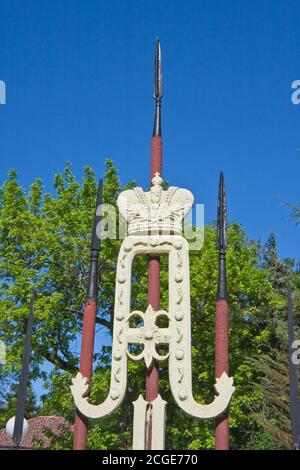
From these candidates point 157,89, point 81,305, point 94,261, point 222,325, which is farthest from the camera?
point 81,305

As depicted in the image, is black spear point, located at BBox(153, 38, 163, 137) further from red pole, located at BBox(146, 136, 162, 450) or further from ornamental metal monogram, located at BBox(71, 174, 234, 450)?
ornamental metal monogram, located at BBox(71, 174, 234, 450)

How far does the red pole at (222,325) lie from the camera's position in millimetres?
7461

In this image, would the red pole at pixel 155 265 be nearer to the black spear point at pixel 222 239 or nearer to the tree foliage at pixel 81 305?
the black spear point at pixel 222 239

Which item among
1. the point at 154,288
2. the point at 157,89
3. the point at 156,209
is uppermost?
the point at 157,89

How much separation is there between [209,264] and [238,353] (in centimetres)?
270

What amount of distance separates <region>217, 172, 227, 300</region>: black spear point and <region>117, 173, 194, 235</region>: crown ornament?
454 mm

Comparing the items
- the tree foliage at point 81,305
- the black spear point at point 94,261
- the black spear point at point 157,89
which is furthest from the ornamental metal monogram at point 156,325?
the tree foliage at point 81,305

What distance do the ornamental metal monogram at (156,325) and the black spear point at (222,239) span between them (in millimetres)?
457

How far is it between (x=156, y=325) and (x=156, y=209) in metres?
1.73

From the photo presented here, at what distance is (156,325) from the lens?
8328 millimetres

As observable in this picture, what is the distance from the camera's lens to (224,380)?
7586 millimetres

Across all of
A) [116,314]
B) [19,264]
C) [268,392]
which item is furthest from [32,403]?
[116,314]

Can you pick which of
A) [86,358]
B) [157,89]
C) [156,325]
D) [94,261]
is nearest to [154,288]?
[156,325]

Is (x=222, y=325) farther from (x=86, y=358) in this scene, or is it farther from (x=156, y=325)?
(x=86, y=358)
